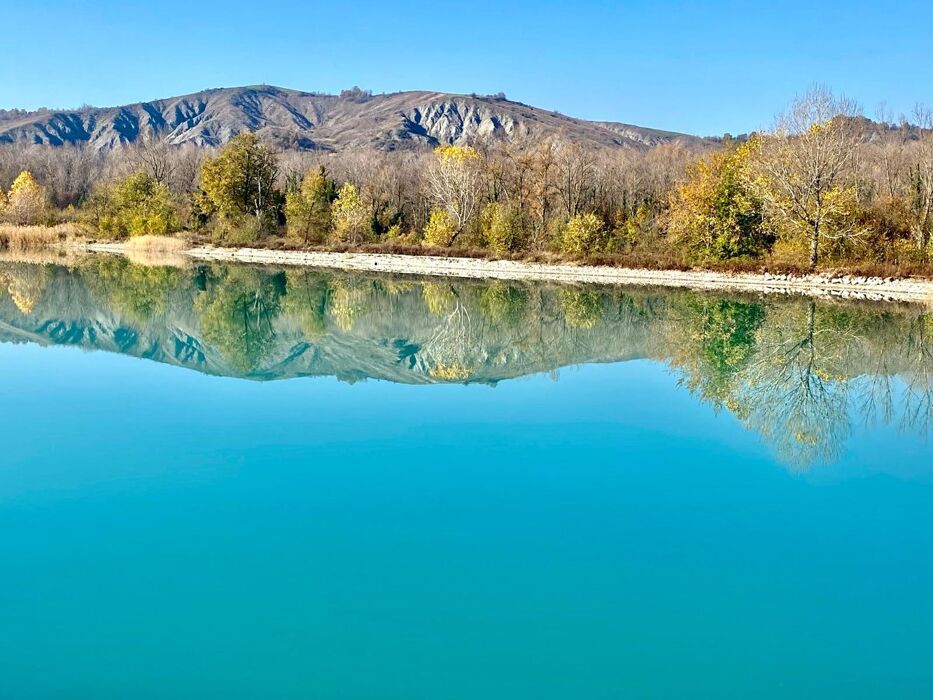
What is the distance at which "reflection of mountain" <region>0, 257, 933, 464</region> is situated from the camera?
1291 centimetres

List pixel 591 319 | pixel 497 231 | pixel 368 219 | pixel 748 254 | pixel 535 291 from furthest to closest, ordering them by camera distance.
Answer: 1. pixel 368 219
2. pixel 497 231
3. pixel 748 254
4. pixel 535 291
5. pixel 591 319

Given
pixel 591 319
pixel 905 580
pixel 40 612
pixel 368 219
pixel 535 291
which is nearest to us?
pixel 40 612

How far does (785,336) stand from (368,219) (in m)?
32.9

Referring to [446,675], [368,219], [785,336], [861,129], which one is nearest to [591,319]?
[785,336]

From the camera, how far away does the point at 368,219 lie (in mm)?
47562

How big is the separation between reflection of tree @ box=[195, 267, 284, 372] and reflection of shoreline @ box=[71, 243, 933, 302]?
8553 millimetres

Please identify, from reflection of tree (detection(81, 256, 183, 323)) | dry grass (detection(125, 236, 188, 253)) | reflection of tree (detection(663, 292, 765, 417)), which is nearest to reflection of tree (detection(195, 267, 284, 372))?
reflection of tree (detection(81, 256, 183, 323))

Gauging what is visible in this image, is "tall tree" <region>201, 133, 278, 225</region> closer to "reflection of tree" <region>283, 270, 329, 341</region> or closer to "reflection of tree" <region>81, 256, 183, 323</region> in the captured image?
"reflection of tree" <region>81, 256, 183, 323</region>

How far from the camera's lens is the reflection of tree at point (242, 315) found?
16656 millimetres

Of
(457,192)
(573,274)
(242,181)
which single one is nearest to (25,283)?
A: (573,274)

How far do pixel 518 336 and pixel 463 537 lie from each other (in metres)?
12.7

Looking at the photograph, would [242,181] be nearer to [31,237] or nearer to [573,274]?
[31,237]

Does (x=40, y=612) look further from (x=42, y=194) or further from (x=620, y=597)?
(x=42, y=194)

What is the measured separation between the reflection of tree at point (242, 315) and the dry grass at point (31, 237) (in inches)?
823
